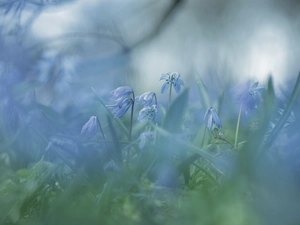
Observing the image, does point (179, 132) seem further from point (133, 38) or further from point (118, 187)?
point (133, 38)

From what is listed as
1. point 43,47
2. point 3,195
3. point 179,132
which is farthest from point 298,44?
point 3,195

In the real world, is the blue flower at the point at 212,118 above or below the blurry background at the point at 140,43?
below

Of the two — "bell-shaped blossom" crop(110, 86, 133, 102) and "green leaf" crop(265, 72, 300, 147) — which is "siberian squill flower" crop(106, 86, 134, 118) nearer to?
"bell-shaped blossom" crop(110, 86, 133, 102)

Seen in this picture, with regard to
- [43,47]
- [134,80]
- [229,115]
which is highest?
[43,47]

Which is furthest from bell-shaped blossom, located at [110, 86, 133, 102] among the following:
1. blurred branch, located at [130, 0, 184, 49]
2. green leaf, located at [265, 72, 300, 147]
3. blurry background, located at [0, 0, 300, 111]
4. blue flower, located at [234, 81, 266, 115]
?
blurred branch, located at [130, 0, 184, 49]

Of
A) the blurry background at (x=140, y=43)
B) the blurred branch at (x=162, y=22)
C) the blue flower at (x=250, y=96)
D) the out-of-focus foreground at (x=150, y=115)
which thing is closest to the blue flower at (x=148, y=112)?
the out-of-focus foreground at (x=150, y=115)

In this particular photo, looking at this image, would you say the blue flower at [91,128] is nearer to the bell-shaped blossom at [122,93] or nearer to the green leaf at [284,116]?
the bell-shaped blossom at [122,93]

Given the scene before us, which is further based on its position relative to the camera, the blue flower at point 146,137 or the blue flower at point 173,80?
the blue flower at point 173,80

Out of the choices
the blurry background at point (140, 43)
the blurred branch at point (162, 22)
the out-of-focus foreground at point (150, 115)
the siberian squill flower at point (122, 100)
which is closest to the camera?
the out-of-focus foreground at point (150, 115)
